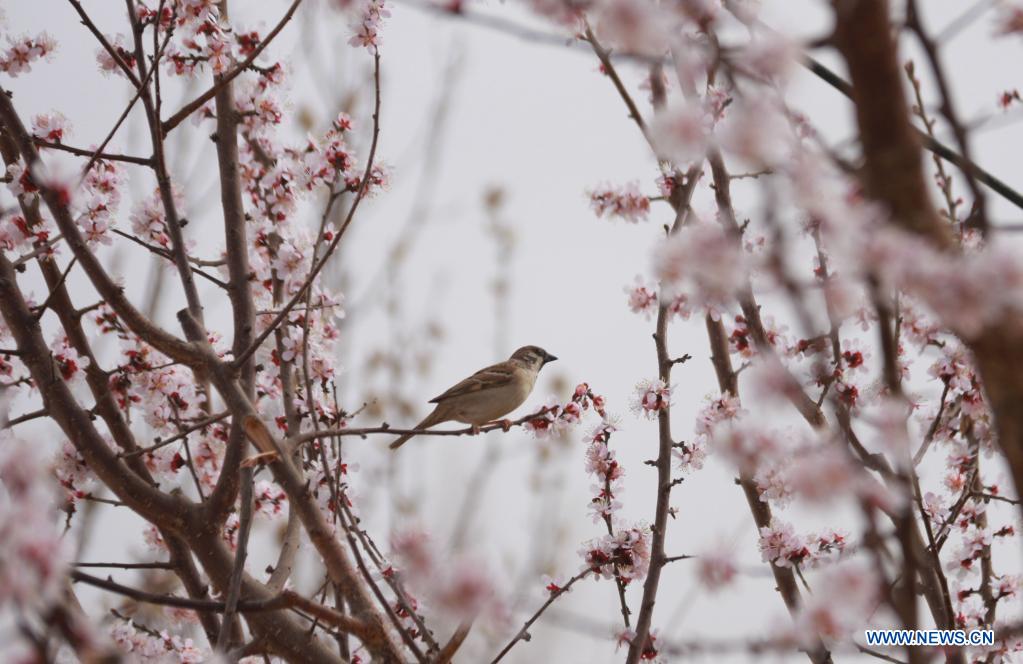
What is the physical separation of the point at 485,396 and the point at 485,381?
14cm

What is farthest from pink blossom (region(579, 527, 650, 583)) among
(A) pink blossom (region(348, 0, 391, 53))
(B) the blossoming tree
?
(A) pink blossom (region(348, 0, 391, 53))

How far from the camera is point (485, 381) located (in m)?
6.55

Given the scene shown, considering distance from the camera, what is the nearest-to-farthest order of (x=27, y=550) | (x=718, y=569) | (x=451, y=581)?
(x=27, y=550), (x=451, y=581), (x=718, y=569)

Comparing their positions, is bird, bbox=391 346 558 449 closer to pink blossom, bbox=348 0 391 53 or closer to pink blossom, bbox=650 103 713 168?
pink blossom, bbox=348 0 391 53

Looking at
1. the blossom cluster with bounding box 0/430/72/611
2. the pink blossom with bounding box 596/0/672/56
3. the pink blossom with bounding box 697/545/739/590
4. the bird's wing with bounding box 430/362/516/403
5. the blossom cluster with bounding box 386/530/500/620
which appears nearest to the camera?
the blossom cluster with bounding box 0/430/72/611

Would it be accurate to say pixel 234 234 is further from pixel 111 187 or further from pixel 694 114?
pixel 694 114

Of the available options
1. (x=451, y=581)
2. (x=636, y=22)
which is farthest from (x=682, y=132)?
(x=451, y=581)

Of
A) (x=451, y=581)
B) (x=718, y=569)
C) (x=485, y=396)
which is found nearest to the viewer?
(x=451, y=581)

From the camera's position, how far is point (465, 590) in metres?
1.85

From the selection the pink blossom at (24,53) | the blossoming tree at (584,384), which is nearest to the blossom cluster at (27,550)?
the blossoming tree at (584,384)

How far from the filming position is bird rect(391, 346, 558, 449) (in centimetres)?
625

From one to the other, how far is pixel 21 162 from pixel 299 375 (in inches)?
55.9

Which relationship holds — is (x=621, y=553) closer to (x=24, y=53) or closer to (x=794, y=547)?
(x=794, y=547)

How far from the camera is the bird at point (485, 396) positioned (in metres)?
6.25
